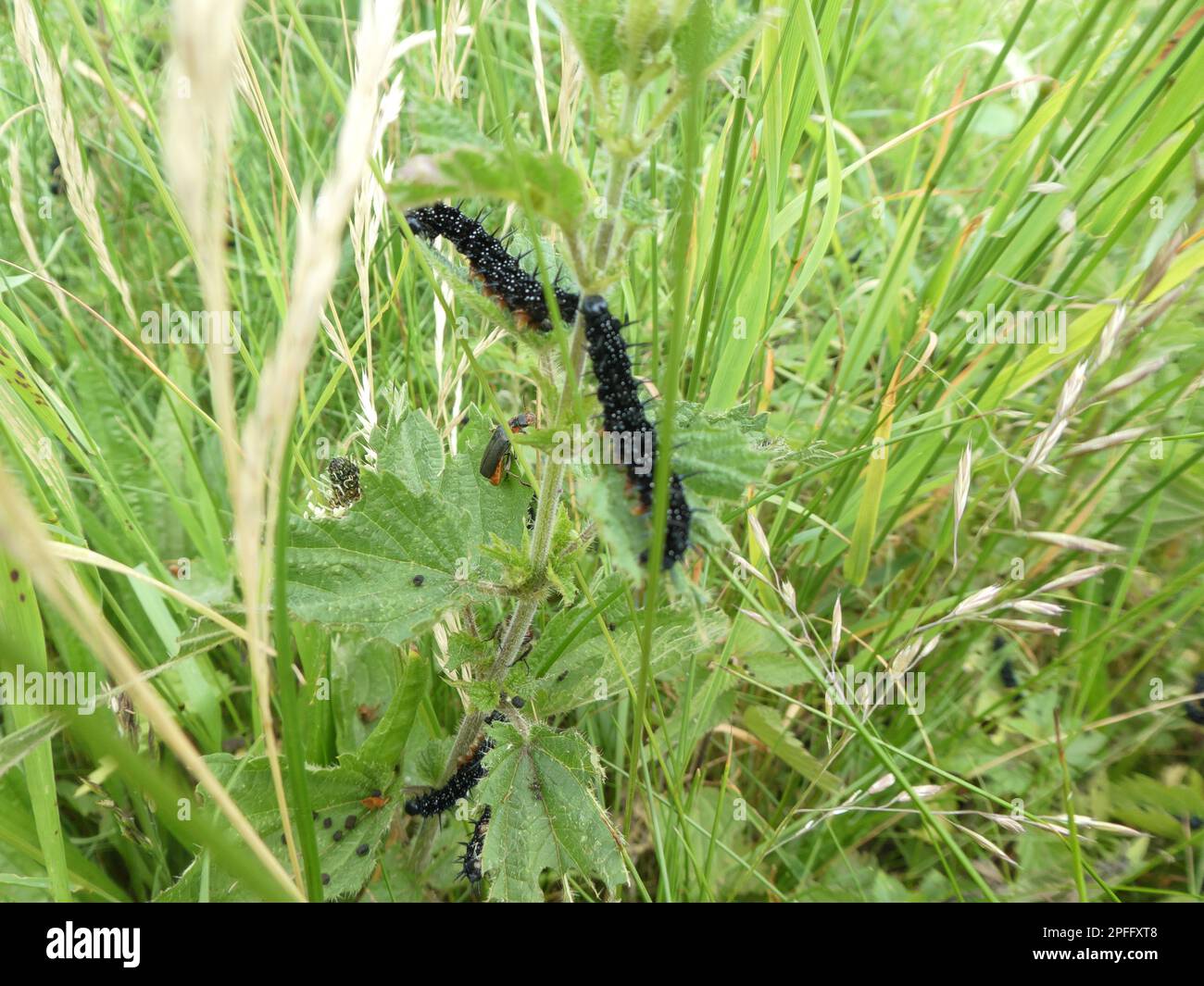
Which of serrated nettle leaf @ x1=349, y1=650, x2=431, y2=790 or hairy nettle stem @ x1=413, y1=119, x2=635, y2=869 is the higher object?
hairy nettle stem @ x1=413, y1=119, x2=635, y2=869

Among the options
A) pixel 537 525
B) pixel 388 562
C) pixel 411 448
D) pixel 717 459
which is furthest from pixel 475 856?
pixel 717 459

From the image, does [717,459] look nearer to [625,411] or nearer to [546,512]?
[625,411]

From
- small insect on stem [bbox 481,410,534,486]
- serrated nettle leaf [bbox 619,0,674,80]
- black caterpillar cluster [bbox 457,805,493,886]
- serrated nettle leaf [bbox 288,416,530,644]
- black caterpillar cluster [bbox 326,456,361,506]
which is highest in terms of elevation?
serrated nettle leaf [bbox 619,0,674,80]

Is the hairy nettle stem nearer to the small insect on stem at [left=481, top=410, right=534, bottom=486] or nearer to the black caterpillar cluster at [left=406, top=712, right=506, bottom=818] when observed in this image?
the black caterpillar cluster at [left=406, top=712, right=506, bottom=818]

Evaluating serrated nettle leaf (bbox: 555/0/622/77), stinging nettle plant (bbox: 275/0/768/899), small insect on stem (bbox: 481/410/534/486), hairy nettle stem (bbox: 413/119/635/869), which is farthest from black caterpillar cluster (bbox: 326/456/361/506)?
serrated nettle leaf (bbox: 555/0/622/77)
